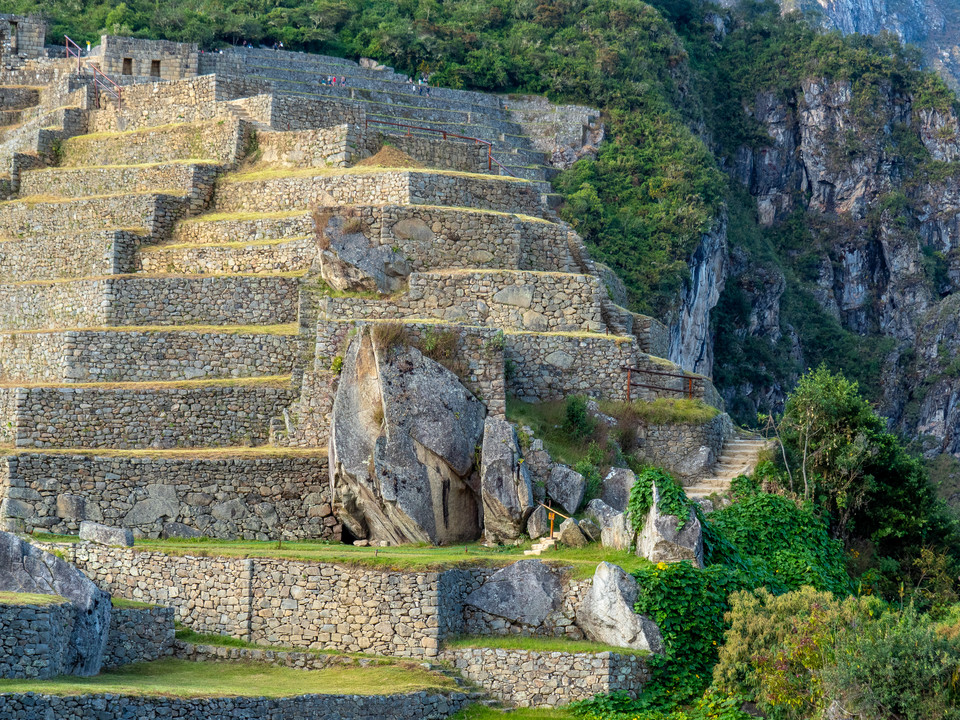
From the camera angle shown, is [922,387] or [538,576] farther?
[922,387]

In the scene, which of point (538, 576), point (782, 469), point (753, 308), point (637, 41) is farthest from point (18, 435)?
point (753, 308)

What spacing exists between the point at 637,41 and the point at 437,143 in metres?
32.7

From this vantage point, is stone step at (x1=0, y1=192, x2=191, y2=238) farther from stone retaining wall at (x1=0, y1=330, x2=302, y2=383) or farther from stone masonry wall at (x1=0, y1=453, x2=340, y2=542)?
stone masonry wall at (x1=0, y1=453, x2=340, y2=542)

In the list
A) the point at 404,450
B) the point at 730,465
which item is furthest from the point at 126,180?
the point at 730,465

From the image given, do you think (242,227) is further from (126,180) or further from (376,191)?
(126,180)

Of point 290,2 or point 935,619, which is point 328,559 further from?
point 290,2

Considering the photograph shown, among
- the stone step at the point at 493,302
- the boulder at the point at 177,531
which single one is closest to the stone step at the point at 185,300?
the stone step at the point at 493,302

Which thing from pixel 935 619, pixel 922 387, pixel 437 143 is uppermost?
pixel 437 143

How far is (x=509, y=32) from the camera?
232 feet

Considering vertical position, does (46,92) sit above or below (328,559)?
above

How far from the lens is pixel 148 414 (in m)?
34.7

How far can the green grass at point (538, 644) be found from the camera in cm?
2797

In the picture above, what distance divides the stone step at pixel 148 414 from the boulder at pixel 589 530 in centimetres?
744

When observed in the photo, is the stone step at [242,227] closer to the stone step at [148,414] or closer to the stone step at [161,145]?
the stone step at [161,145]
